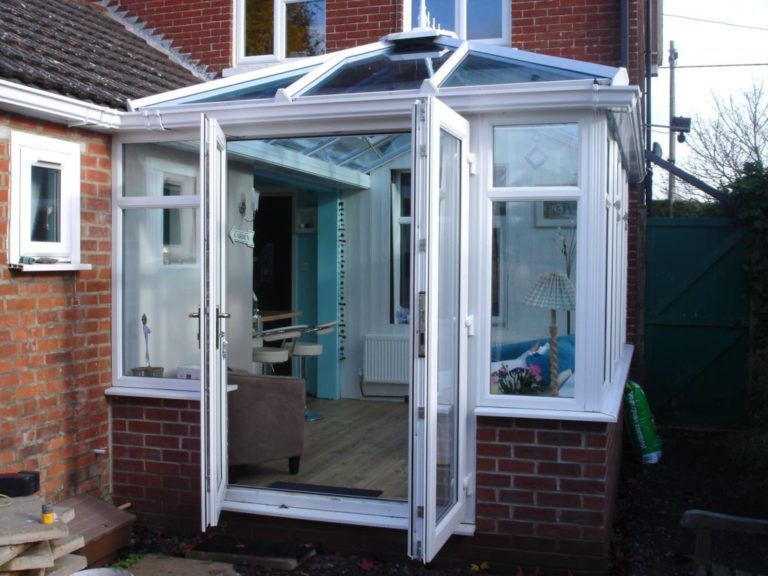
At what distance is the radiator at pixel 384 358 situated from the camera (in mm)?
9594

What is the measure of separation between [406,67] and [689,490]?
4.00 m

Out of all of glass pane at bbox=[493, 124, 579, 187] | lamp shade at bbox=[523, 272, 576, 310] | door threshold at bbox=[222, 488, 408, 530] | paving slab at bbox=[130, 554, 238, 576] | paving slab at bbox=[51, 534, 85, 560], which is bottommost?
paving slab at bbox=[130, 554, 238, 576]

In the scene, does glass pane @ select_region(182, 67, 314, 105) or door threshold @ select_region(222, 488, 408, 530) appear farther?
glass pane @ select_region(182, 67, 314, 105)

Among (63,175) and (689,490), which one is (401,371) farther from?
(63,175)

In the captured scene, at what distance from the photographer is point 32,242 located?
5180 mm

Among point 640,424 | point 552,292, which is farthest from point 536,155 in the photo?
point 640,424

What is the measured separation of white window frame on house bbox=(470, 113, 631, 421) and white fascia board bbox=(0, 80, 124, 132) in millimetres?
2323

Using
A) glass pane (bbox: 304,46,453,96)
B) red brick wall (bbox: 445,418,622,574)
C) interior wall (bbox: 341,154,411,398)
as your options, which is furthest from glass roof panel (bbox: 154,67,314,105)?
interior wall (bbox: 341,154,411,398)

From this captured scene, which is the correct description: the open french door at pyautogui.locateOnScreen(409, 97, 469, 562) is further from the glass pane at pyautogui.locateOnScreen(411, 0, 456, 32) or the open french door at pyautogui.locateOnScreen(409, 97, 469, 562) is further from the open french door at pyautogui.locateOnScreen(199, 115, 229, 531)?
the glass pane at pyautogui.locateOnScreen(411, 0, 456, 32)

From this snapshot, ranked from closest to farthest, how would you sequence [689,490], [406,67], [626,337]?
[406,67], [689,490], [626,337]

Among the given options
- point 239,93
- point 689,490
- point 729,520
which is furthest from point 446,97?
point 689,490

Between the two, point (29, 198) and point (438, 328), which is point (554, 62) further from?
point (29, 198)

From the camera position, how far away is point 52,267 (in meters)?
5.20

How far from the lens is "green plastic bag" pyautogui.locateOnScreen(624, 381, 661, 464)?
7.76 m
